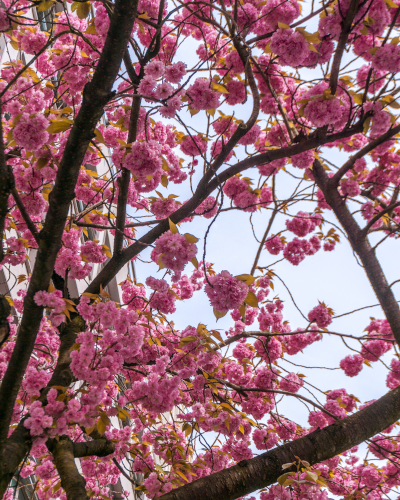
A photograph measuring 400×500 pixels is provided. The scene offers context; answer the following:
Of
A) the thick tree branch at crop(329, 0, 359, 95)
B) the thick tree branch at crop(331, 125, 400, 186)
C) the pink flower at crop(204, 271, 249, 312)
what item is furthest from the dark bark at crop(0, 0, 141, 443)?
the thick tree branch at crop(331, 125, 400, 186)

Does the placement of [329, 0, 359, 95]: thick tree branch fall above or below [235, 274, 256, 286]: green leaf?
above

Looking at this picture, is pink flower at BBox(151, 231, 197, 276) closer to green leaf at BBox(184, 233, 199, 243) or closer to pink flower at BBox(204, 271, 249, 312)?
green leaf at BBox(184, 233, 199, 243)

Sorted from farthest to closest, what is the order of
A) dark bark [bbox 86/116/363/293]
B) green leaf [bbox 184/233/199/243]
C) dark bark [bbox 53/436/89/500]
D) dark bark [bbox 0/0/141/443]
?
1. dark bark [bbox 86/116/363/293]
2. dark bark [bbox 53/436/89/500]
3. green leaf [bbox 184/233/199/243]
4. dark bark [bbox 0/0/141/443]

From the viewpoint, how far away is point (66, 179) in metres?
2.08

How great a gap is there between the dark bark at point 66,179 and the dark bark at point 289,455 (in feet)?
4.03

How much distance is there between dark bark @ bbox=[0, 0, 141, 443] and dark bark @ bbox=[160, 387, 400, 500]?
1.23 metres

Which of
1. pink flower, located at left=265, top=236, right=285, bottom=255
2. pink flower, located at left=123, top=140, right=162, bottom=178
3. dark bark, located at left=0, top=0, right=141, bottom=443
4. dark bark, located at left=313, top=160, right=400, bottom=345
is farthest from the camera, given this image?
pink flower, located at left=265, top=236, right=285, bottom=255

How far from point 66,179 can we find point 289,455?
2374mm

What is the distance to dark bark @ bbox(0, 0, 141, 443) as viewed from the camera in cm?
185

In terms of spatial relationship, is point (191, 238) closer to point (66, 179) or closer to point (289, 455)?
point (66, 179)

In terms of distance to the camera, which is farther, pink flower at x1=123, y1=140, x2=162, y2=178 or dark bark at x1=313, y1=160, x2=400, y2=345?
dark bark at x1=313, y1=160, x2=400, y2=345

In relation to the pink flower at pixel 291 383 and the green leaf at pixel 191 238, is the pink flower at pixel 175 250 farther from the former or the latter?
the pink flower at pixel 291 383

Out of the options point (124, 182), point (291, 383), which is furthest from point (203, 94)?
point (291, 383)

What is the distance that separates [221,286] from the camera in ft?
6.48
